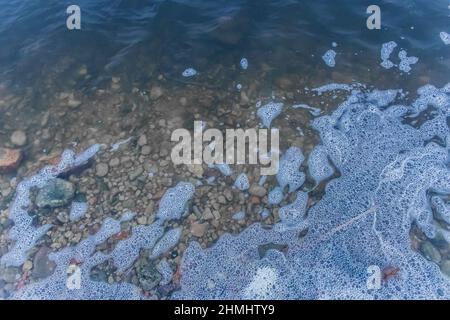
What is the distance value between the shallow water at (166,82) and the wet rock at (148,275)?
0.17 ft

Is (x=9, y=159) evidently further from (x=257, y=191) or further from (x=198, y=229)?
(x=257, y=191)

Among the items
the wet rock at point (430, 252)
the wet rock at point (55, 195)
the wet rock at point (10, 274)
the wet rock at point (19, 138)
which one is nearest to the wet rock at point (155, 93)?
the wet rock at point (55, 195)

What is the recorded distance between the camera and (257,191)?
529 cm

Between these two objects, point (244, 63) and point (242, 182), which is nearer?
point (242, 182)

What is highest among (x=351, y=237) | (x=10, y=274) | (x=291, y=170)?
(x=291, y=170)

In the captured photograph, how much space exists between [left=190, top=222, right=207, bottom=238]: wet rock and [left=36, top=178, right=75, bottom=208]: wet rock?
1827 millimetres

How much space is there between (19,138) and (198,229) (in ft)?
11.3

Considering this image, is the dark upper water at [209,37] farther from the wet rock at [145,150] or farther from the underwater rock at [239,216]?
the underwater rock at [239,216]

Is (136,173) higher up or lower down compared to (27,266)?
higher up

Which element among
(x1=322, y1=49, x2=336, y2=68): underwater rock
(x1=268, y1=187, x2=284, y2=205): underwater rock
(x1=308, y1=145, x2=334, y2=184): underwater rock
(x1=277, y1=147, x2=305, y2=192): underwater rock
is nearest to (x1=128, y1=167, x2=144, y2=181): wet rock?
(x1=268, y1=187, x2=284, y2=205): underwater rock

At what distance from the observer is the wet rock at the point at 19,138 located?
236 inches

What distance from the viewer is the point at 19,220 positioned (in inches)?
204

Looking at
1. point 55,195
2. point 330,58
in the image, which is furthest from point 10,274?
point 330,58
